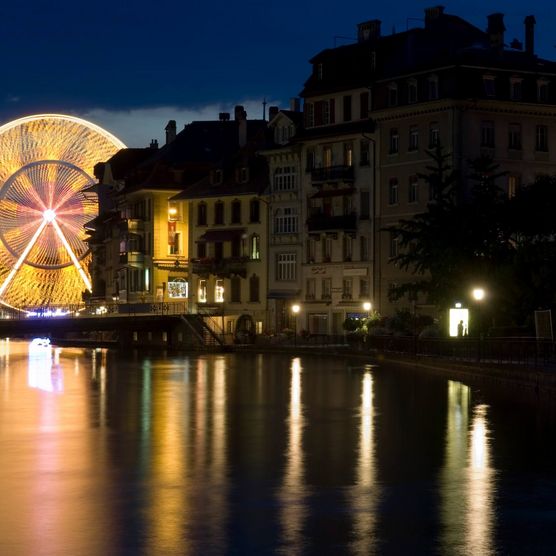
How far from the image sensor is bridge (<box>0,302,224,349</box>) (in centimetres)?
12175

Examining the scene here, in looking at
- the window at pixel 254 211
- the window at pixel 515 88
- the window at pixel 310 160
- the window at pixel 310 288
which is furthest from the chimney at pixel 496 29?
the window at pixel 254 211

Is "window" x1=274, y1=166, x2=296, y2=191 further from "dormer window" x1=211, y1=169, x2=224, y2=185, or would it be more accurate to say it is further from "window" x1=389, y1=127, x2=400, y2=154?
"window" x1=389, y1=127, x2=400, y2=154

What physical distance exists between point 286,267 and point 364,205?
→ 38.8ft

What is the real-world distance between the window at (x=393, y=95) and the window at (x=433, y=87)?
3.59 m

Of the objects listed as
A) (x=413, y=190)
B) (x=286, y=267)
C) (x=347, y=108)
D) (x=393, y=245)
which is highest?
(x=347, y=108)

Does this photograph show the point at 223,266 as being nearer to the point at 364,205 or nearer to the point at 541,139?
the point at 364,205

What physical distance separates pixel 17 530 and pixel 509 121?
3319 inches

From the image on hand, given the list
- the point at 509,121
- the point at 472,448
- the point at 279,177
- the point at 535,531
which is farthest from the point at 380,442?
the point at 279,177

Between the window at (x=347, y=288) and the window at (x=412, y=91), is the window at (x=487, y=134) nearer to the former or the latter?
the window at (x=412, y=91)

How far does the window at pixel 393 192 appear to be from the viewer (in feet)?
355

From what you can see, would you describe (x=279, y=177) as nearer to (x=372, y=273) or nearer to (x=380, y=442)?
(x=372, y=273)

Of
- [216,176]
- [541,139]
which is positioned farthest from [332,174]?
[216,176]

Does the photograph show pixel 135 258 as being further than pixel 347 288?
Yes

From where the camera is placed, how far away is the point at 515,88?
103 metres
